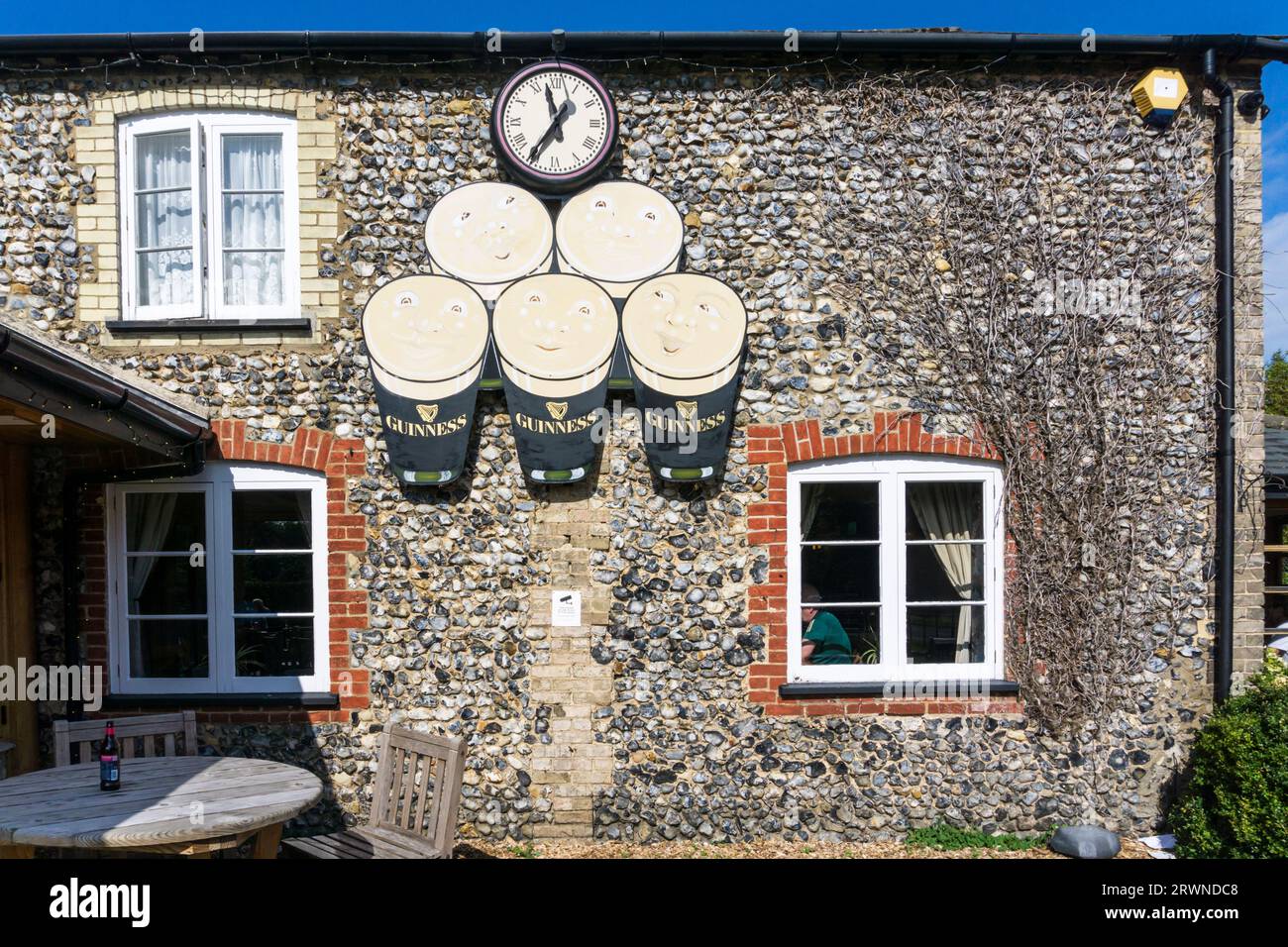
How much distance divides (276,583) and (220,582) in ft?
1.14

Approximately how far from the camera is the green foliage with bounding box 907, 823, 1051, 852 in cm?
484

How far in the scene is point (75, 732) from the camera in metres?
4.06

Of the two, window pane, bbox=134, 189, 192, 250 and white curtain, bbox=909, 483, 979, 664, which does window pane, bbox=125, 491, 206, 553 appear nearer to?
window pane, bbox=134, 189, 192, 250

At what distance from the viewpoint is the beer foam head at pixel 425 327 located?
4895mm

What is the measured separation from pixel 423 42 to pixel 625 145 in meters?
1.44

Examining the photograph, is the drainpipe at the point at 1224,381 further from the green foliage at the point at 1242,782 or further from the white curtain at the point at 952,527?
the white curtain at the point at 952,527

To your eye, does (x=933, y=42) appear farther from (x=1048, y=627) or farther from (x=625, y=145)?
(x=1048, y=627)

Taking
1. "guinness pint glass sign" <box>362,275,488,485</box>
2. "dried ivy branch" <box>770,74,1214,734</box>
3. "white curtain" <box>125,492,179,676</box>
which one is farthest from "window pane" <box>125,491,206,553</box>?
"dried ivy branch" <box>770,74,1214,734</box>

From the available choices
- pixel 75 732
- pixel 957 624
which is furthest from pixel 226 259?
pixel 957 624

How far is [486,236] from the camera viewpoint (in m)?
4.97

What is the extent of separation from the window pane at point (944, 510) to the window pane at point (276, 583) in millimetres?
4070

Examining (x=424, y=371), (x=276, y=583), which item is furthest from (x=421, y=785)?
(x=424, y=371)
